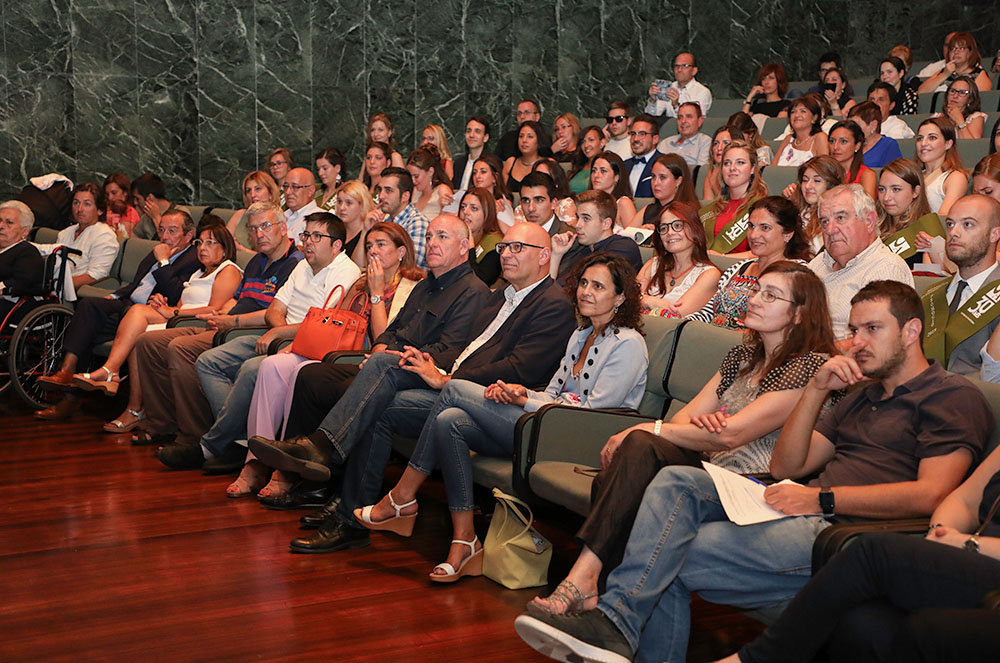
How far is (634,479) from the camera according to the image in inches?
103

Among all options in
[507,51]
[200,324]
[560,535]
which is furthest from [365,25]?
[560,535]

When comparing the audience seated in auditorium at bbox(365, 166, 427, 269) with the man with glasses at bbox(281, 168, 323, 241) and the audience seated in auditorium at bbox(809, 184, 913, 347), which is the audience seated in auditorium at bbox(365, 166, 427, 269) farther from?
the audience seated in auditorium at bbox(809, 184, 913, 347)

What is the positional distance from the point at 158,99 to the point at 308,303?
4.71m

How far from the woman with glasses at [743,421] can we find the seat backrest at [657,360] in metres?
0.45

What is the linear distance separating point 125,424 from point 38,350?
100 cm

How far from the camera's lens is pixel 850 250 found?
3514 millimetres

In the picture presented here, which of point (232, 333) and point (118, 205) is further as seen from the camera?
point (118, 205)

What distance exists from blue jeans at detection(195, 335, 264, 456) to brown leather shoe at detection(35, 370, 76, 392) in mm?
1145

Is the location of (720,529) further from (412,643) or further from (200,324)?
(200,324)

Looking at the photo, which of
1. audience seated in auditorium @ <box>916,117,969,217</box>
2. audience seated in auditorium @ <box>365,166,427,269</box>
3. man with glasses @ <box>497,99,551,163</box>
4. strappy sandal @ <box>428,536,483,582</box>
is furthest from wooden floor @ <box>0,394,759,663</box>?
man with glasses @ <box>497,99,551,163</box>

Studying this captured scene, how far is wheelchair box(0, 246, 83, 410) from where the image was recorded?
5641 millimetres

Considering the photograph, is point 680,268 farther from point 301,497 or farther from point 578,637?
point 578,637

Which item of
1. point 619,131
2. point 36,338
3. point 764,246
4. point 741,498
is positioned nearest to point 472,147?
point 619,131

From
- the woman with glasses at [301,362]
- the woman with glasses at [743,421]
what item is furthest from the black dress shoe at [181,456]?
the woman with glasses at [743,421]
